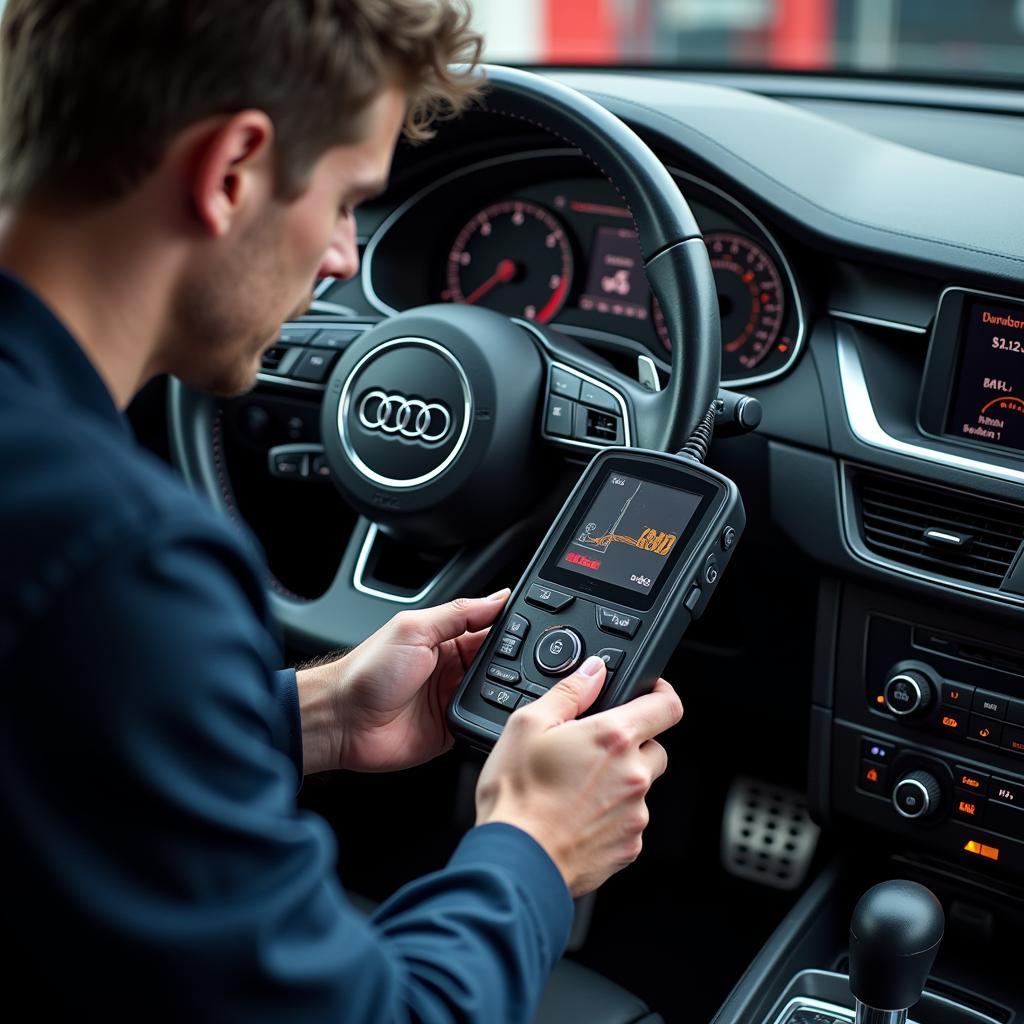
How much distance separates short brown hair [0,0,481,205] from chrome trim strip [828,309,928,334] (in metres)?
0.84

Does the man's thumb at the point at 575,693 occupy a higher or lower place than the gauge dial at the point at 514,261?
lower

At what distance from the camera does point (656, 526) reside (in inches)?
46.9

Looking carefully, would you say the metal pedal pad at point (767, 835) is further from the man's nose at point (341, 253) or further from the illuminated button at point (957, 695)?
the man's nose at point (341, 253)

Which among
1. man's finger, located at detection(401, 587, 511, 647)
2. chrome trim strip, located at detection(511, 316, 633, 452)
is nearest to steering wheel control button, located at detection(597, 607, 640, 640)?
man's finger, located at detection(401, 587, 511, 647)

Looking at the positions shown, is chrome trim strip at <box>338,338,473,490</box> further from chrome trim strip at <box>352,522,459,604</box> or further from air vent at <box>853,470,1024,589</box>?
air vent at <box>853,470,1024,589</box>

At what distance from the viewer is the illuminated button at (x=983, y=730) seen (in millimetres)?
1471

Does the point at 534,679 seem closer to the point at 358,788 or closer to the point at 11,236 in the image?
the point at 11,236

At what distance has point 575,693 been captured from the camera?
3.37ft

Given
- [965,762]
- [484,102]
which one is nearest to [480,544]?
[484,102]

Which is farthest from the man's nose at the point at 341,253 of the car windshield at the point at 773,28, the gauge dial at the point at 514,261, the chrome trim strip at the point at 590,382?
the car windshield at the point at 773,28

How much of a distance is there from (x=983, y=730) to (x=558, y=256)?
82cm

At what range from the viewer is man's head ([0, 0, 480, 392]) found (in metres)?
0.76

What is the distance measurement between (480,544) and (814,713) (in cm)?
47

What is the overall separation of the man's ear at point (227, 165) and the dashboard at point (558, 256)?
92 cm
